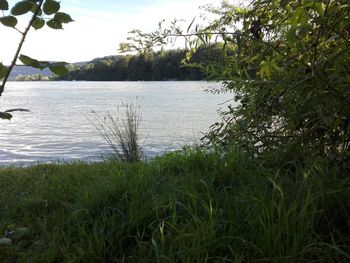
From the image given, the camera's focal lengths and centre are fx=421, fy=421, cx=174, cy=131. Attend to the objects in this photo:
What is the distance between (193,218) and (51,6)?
1.46m

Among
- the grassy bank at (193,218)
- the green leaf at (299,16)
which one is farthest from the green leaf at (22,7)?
the grassy bank at (193,218)

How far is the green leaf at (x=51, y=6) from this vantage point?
1258mm

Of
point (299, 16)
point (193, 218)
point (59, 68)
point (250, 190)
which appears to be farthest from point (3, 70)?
point (250, 190)

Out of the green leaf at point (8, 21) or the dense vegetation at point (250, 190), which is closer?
the green leaf at point (8, 21)

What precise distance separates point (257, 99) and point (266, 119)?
8.6 inches

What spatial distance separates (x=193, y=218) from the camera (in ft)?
7.69

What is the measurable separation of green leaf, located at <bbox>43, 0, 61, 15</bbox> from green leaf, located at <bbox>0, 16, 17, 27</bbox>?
3.8 inches

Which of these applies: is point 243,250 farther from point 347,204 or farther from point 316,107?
point 316,107

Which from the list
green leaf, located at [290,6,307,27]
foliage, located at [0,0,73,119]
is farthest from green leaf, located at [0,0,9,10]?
green leaf, located at [290,6,307,27]

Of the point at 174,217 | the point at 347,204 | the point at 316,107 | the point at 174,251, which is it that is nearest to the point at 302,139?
the point at 316,107

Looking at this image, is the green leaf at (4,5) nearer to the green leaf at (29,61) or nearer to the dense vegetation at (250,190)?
the green leaf at (29,61)

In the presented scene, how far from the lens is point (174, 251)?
6.83 ft

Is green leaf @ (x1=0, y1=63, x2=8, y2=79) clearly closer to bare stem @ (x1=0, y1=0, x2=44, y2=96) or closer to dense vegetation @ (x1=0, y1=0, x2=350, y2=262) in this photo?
bare stem @ (x1=0, y1=0, x2=44, y2=96)

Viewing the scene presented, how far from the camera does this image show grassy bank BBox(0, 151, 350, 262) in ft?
6.63
